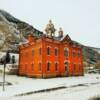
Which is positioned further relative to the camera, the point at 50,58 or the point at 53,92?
the point at 50,58

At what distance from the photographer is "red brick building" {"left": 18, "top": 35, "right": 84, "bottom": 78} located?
43156mm

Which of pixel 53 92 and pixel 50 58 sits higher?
pixel 50 58

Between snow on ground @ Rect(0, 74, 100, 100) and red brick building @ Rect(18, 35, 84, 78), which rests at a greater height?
red brick building @ Rect(18, 35, 84, 78)

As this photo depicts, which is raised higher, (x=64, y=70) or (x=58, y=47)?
(x=58, y=47)

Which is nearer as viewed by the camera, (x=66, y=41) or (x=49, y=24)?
(x=66, y=41)

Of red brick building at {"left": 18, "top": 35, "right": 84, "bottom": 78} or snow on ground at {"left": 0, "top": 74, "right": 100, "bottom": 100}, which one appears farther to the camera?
red brick building at {"left": 18, "top": 35, "right": 84, "bottom": 78}

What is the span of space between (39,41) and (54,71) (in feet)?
24.4

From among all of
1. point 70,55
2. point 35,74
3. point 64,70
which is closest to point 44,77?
point 35,74

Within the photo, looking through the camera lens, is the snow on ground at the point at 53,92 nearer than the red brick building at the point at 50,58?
Yes

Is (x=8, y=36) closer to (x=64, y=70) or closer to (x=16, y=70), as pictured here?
(x=16, y=70)

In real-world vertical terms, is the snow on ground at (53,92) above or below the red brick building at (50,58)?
below

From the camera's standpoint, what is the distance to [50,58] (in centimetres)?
4438

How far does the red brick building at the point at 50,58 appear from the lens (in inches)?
1699

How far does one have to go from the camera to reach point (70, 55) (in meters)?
49.6
